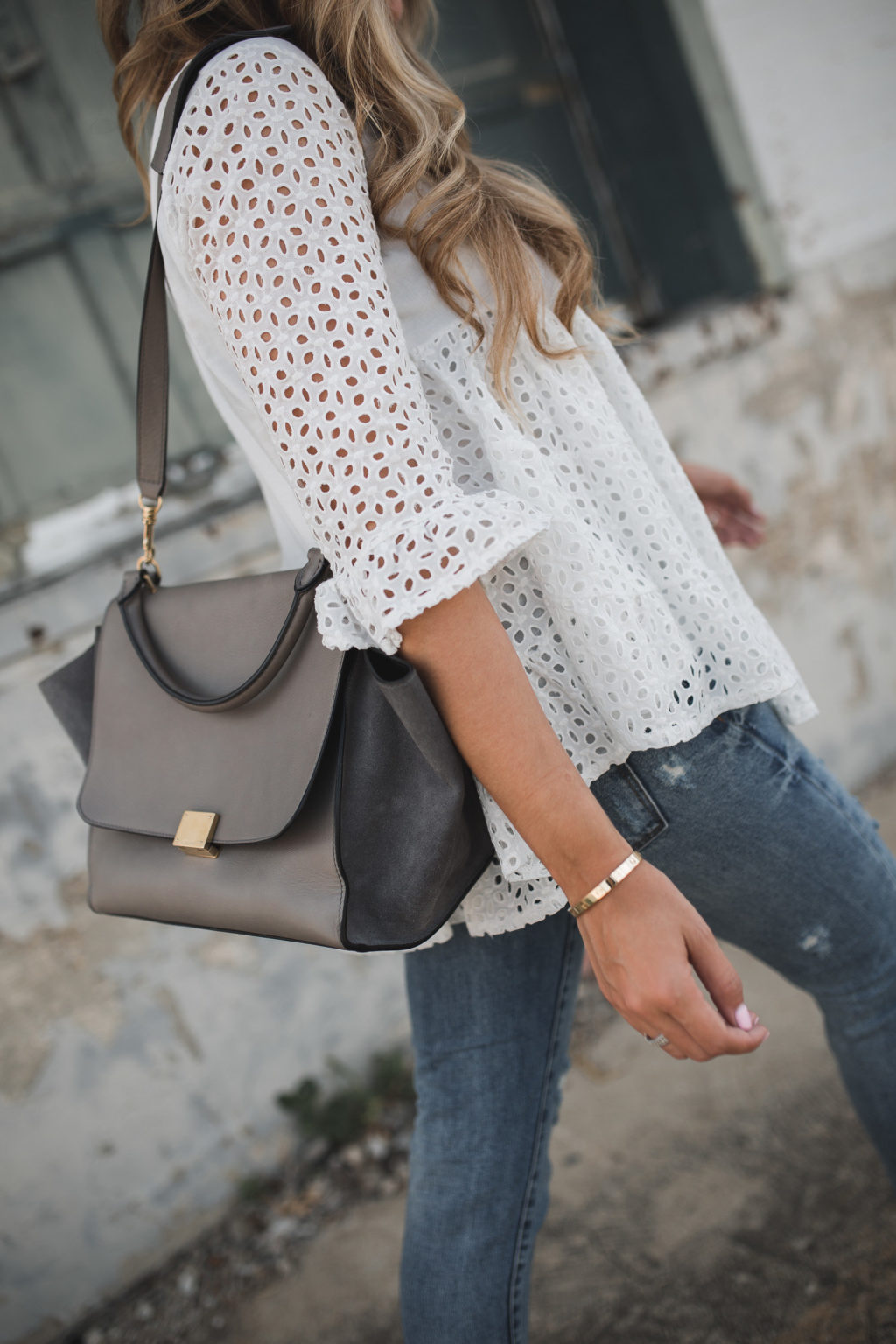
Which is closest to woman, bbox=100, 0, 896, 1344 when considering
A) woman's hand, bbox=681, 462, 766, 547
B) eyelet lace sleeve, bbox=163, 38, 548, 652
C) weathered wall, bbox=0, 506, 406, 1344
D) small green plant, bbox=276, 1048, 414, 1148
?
eyelet lace sleeve, bbox=163, 38, 548, 652

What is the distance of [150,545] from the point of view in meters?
0.98

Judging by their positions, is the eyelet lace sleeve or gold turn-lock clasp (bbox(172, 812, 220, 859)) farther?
gold turn-lock clasp (bbox(172, 812, 220, 859))

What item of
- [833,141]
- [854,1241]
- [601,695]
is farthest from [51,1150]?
[833,141]

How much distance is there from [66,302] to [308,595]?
1474 mm

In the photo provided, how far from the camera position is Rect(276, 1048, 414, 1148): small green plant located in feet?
6.23

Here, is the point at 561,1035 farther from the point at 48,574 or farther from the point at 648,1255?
the point at 48,574

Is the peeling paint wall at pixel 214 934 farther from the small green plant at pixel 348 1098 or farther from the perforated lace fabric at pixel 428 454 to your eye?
the perforated lace fabric at pixel 428 454

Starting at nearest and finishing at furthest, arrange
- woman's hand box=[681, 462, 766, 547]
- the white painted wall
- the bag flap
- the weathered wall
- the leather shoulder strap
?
1. the bag flap
2. the leather shoulder strap
3. woman's hand box=[681, 462, 766, 547]
4. the weathered wall
5. the white painted wall

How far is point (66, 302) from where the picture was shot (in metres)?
1.91

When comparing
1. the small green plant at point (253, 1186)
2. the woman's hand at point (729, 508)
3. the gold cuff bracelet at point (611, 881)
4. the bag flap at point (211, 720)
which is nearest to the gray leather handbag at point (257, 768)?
the bag flap at point (211, 720)

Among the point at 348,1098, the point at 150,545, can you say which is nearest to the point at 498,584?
the point at 150,545

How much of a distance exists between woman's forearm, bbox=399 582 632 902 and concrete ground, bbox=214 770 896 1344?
104 cm

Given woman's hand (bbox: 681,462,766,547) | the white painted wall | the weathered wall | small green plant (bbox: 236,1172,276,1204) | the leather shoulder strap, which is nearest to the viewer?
the leather shoulder strap

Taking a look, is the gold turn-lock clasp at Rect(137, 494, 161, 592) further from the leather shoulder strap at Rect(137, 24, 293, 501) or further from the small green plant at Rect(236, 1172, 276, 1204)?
the small green plant at Rect(236, 1172, 276, 1204)
